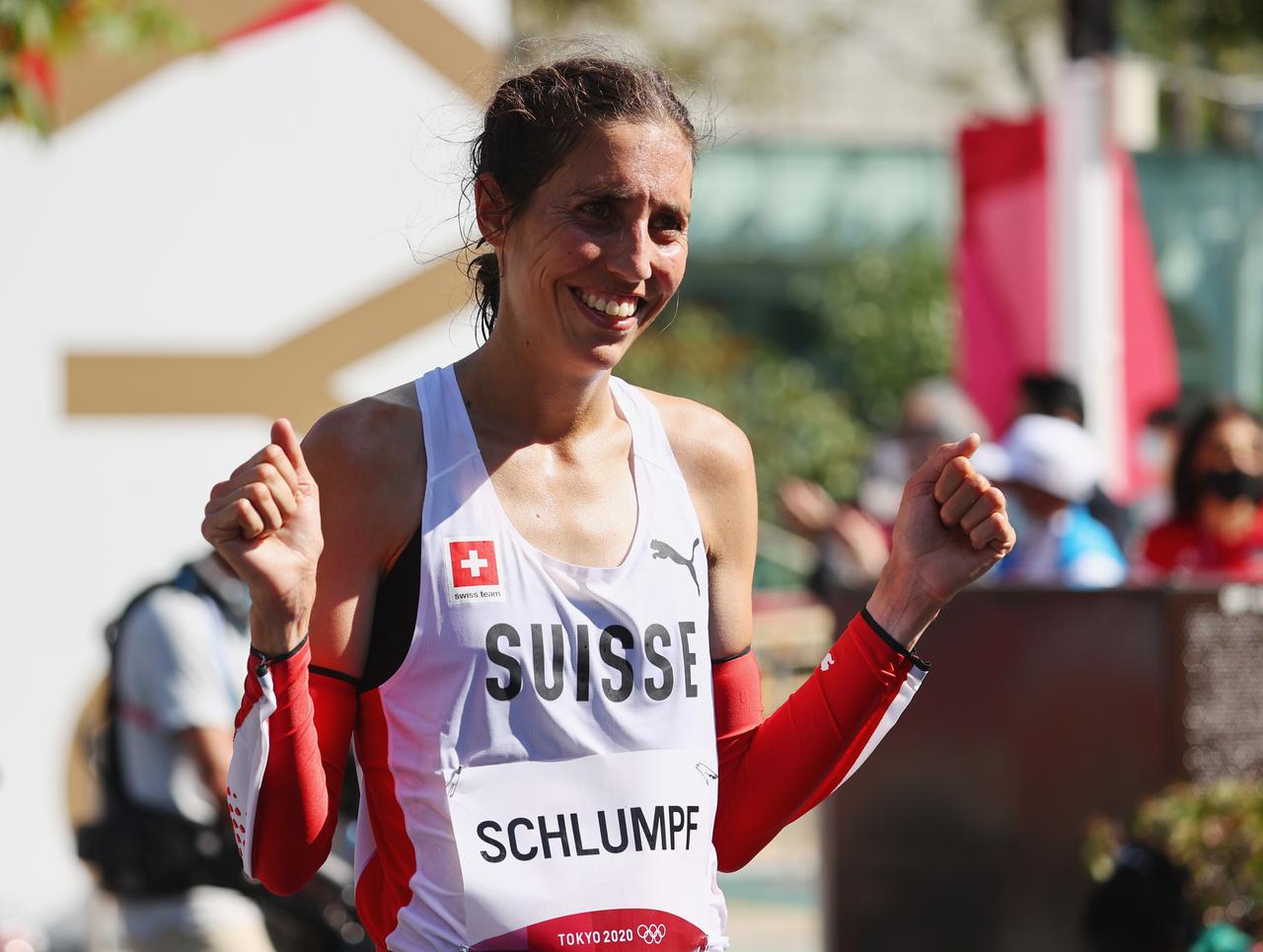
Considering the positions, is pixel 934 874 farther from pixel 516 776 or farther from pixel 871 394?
pixel 871 394

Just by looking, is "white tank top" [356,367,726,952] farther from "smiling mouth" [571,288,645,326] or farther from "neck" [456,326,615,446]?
"smiling mouth" [571,288,645,326]

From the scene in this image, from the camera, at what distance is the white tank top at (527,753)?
2.21 m

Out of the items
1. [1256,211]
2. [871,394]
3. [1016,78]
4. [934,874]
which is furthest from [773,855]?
[1016,78]

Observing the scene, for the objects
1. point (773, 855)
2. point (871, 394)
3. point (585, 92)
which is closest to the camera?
point (585, 92)

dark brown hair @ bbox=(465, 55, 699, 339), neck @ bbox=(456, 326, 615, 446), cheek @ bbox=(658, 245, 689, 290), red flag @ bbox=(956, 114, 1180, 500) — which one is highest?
red flag @ bbox=(956, 114, 1180, 500)

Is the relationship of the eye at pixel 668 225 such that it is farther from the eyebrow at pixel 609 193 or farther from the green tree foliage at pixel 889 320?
the green tree foliage at pixel 889 320

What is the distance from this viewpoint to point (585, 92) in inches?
92.7

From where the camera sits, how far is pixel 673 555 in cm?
239

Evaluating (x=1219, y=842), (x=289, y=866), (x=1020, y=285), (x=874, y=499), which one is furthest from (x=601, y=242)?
(x=1020, y=285)

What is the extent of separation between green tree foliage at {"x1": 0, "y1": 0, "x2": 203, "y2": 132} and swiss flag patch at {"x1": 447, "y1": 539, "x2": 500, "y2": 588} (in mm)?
2689

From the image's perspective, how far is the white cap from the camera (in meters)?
5.80

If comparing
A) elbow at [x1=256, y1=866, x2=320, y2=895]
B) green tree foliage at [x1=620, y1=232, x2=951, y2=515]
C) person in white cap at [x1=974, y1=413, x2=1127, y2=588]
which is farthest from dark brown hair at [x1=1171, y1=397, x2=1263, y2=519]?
green tree foliage at [x1=620, y1=232, x2=951, y2=515]

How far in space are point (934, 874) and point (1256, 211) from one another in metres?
14.8

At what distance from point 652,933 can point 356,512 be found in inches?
24.3
